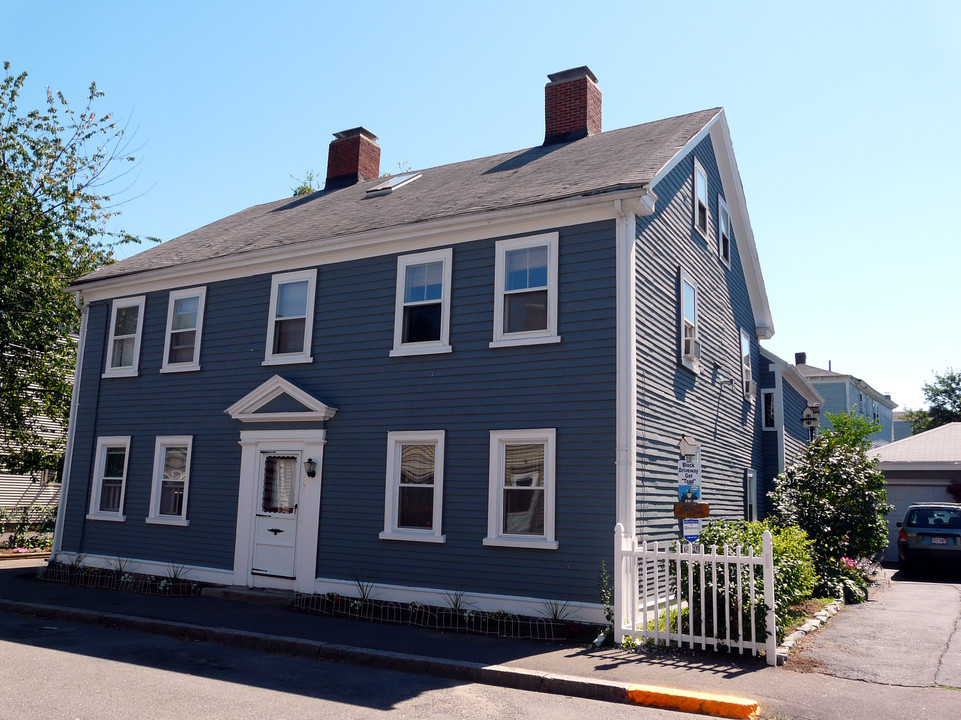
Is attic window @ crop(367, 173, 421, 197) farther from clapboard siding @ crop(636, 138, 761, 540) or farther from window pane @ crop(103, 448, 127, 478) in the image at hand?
window pane @ crop(103, 448, 127, 478)

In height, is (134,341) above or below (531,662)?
above

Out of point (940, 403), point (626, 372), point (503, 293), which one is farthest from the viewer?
point (940, 403)

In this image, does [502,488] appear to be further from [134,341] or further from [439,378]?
[134,341]

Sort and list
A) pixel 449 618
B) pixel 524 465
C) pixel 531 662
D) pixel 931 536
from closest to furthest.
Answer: pixel 531 662, pixel 449 618, pixel 524 465, pixel 931 536

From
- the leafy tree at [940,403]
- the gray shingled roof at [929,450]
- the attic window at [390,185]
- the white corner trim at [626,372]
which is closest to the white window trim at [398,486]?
the white corner trim at [626,372]

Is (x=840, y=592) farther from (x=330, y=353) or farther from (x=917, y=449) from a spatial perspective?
(x=917, y=449)

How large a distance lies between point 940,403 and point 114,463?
59.1 m

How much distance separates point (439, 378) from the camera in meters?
12.3

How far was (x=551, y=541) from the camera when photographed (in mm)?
10805

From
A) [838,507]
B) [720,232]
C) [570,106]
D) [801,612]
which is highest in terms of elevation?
[570,106]

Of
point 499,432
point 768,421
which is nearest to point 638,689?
point 499,432

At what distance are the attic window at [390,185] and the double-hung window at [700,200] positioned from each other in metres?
6.28

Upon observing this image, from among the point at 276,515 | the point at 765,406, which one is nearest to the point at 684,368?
the point at 276,515

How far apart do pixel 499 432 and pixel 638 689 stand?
4.76 m
